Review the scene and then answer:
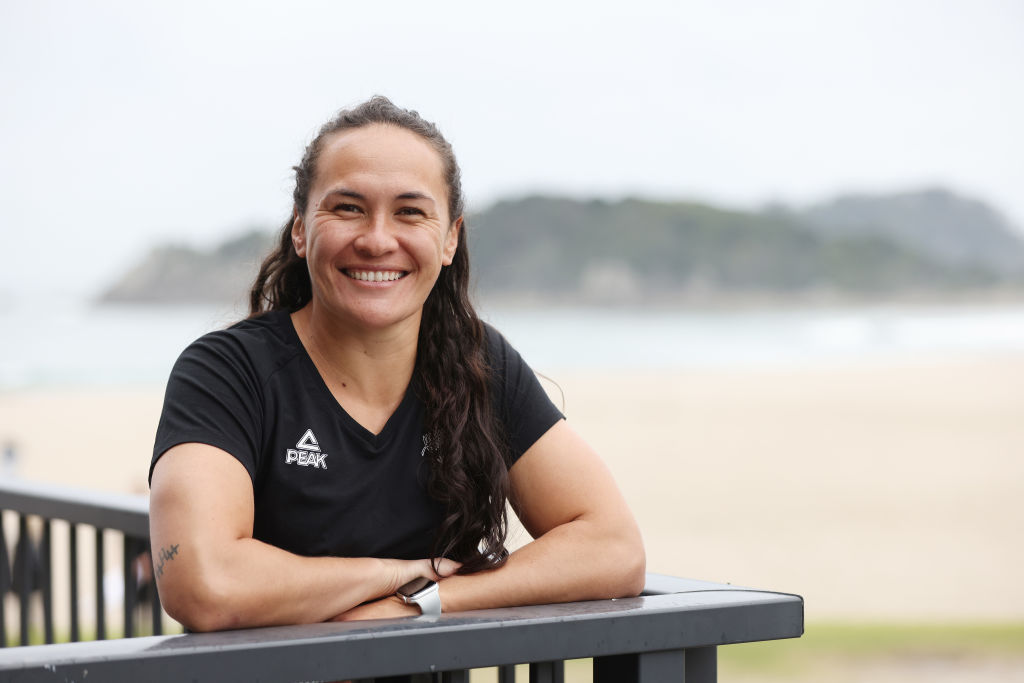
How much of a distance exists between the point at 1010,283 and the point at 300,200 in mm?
70299

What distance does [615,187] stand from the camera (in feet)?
218

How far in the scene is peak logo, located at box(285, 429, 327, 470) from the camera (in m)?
1.82

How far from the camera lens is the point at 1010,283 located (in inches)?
2598

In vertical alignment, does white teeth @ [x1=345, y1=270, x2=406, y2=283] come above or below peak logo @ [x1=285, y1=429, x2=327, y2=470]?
above

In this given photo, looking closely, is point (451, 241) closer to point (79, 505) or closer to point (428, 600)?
point (428, 600)

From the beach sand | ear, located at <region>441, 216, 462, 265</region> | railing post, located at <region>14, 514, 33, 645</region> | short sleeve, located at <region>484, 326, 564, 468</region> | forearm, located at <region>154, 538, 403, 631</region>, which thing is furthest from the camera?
the beach sand

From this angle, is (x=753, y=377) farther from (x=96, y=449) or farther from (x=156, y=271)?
(x=156, y=271)

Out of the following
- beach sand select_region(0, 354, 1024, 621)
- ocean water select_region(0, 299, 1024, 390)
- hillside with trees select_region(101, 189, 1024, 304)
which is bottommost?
beach sand select_region(0, 354, 1024, 621)

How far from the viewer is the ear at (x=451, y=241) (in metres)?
2.11

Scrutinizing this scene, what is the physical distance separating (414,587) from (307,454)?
0.29m

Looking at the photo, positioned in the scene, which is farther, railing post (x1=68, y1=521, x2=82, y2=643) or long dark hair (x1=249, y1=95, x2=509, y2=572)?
railing post (x1=68, y1=521, x2=82, y2=643)

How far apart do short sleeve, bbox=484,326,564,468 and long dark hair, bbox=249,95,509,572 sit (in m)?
0.03

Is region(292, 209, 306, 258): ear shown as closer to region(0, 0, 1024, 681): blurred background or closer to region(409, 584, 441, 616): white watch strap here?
region(409, 584, 441, 616): white watch strap

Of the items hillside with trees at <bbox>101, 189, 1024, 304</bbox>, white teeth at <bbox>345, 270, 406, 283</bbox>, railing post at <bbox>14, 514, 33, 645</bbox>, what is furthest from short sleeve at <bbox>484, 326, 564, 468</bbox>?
hillside with trees at <bbox>101, 189, 1024, 304</bbox>
